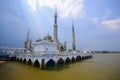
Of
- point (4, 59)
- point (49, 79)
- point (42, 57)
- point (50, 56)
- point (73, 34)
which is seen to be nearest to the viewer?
point (49, 79)

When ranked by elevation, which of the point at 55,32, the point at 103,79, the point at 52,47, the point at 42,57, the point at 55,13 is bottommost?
the point at 103,79

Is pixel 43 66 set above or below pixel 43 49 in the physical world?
below

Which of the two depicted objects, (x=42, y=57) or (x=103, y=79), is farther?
(x=42, y=57)

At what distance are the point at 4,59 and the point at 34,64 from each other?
75.8 ft

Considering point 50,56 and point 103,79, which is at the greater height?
point 50,56

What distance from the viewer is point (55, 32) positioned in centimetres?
4041

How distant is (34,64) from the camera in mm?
22828

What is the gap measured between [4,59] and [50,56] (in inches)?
1097

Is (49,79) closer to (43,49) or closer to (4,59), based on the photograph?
(43,49)

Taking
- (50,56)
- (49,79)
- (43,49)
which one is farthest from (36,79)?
(43,49)

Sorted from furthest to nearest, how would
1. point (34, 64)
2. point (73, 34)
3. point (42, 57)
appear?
point (73, 34)
point (34, 64)
point (42, 57)

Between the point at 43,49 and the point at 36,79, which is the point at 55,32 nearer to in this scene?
the point at 43,49

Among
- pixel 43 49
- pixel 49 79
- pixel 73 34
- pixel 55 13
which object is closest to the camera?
pixel 49 79

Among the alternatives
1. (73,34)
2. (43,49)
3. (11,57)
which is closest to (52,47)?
(43,49)
